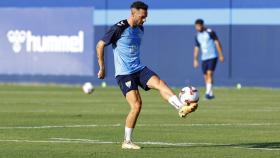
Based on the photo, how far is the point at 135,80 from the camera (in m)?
17.1

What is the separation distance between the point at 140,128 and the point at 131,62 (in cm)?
374

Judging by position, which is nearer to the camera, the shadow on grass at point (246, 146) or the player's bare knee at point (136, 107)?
the shadow on grass at point (246, 146)

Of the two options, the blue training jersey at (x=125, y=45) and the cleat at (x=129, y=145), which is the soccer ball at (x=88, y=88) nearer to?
the blue training jersey at (x=125, y=45)

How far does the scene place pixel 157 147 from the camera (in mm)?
16641

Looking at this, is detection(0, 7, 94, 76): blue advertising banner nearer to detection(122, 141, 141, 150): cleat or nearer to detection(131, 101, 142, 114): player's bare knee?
detection(131, 101, 142, 114): player's bare knee

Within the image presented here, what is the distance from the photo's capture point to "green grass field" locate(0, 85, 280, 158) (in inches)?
629

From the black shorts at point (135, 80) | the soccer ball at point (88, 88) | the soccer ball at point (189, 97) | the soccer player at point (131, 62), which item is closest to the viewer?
the soccer ball at point (189, 97)

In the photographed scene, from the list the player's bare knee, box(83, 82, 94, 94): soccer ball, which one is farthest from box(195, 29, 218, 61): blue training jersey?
the player's bare knee

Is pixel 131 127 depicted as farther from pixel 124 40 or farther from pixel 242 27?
pixel 242 27

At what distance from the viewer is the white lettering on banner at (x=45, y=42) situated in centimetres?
4509

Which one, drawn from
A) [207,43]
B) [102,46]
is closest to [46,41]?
[207,43]

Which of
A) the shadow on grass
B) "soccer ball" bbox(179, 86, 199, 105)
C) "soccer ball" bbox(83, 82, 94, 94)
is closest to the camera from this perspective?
"soccer ball" bbox(179, 86, 199, 105)

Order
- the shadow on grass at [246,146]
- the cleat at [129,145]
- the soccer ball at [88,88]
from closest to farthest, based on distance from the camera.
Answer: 1. the cleat at [129,145]
2. the shadow on grass at [246,146]
3. the soccer ball at [88,88]

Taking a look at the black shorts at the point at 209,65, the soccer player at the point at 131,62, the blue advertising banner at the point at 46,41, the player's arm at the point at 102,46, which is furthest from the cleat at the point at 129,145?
the blue advertising banner at the point at 46,41
